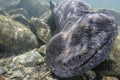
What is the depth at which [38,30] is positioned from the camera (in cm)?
952

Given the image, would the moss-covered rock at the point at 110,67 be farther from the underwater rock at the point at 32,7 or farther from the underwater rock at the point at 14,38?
the underwater rock at the point at 32,7

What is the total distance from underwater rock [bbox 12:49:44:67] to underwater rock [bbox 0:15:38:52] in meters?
0.87

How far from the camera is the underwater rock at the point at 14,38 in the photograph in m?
7.81

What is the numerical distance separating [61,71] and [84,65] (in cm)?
65

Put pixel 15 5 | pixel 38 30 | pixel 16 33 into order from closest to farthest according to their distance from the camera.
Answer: pixel 16 33, pixel 38 30, pixel 15 5

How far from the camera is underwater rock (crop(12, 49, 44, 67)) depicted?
22.2 ft

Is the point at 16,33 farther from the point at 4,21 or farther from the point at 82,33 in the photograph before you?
the point at 82,33

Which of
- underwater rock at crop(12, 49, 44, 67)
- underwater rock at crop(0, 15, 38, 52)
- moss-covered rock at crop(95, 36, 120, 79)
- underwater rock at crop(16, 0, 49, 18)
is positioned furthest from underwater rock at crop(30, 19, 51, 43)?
underwater rock at crop(16, 0, 49, 18)

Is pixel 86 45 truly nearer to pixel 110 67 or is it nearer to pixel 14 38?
pixel 110 67

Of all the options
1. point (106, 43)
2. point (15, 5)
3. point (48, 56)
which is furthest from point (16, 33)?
point (15, 5)

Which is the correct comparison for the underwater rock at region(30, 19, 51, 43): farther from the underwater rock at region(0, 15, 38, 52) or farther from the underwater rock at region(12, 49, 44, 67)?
the underwater rock at region(12, 49, 44, 67)

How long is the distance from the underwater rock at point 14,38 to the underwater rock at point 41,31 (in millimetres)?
385

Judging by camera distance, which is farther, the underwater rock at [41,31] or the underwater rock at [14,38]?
the underwater rock at [41,31]

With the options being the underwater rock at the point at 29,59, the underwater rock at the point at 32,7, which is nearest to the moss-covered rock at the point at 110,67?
the underwater rock at the point at 29,59
